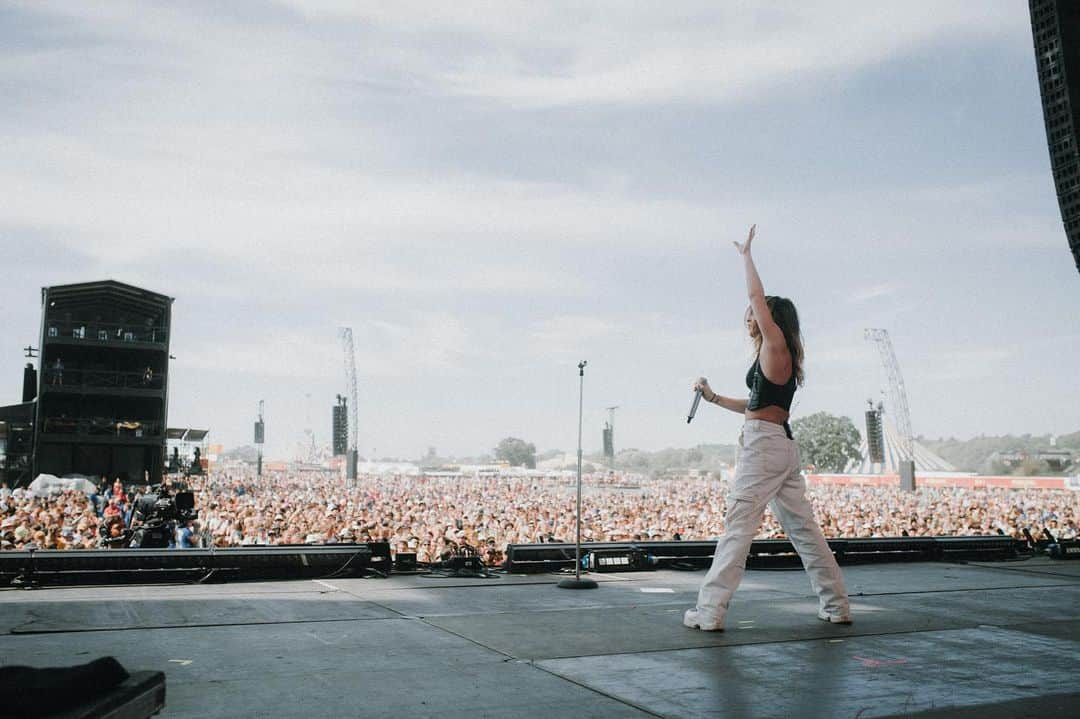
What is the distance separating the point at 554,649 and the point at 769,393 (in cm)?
207

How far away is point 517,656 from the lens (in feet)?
14.5

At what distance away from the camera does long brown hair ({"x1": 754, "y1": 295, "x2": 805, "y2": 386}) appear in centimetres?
550

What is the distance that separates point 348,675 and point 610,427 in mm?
19445

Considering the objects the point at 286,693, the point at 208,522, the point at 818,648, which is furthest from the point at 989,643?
the point at 208,522

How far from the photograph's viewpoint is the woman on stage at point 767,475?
17.2 ft

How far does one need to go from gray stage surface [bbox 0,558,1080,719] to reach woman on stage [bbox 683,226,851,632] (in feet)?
0.76

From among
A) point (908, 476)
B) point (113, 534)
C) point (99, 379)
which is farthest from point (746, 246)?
point (908, 476)

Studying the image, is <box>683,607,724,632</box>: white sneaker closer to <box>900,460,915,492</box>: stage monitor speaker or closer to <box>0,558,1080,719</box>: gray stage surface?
<box>0,558,1080,719</box>: gray stage surface

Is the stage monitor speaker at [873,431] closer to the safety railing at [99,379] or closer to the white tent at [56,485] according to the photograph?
the safety railing at [99,379]

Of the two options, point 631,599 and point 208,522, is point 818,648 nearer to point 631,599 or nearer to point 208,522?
point 631,599

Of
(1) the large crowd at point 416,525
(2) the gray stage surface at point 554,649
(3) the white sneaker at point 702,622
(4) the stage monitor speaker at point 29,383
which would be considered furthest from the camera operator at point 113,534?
(4) the stage monitor speaker at point 29,383

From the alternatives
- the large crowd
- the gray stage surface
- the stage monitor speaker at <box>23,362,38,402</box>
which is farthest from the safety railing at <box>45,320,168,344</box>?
the gray stage surface

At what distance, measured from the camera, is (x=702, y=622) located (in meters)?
5.21

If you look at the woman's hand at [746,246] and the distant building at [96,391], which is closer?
the woman's hand at [746,246]
